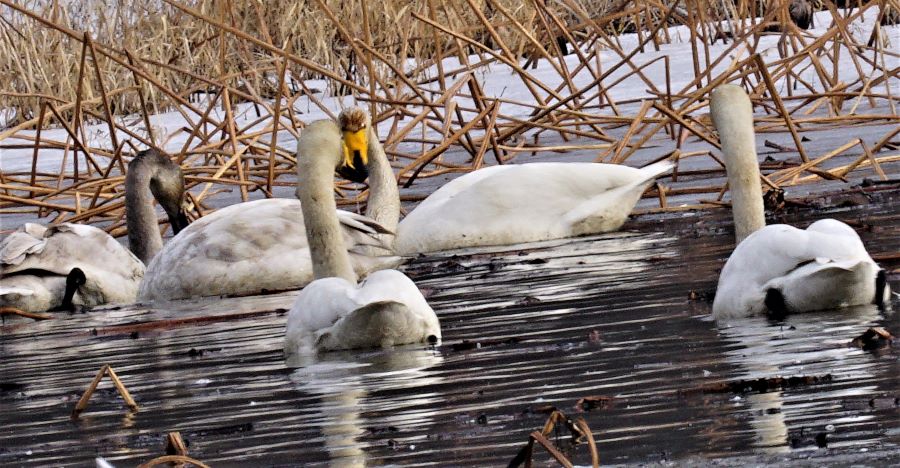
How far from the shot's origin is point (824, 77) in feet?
40.3

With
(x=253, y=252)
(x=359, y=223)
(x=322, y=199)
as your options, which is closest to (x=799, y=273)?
(x=322, y=199)

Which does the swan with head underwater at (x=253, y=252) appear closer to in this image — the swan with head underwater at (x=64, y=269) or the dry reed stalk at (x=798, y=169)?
the swan with head underwater at (x=64, y=269)

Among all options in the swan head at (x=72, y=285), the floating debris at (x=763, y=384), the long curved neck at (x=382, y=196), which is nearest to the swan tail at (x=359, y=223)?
the long curved neck at (x=382, y=196)

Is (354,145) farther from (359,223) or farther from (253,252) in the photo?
(253,252)

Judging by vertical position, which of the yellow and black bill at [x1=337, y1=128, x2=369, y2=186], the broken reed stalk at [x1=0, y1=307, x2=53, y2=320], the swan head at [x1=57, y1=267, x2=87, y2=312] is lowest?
the broken reed stalk at [x1=0, y1=307, x2=53, y2=320]

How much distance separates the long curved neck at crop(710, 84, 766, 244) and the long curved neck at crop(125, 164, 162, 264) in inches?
144

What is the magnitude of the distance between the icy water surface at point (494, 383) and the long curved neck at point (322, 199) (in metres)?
0.34

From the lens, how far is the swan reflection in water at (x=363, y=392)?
3678 mm

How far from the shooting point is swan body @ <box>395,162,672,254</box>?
8602 millimetres

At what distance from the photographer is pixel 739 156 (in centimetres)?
629

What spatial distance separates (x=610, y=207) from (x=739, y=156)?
2.34 m

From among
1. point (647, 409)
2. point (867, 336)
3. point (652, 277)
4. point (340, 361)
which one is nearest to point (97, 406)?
point (340, 361)

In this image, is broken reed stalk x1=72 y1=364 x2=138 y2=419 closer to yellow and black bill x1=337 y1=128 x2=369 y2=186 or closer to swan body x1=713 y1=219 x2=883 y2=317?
swan body x1=713 y1=219 x2=883 y2=317

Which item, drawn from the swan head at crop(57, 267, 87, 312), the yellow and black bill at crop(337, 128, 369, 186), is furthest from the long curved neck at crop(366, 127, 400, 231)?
the swan head at crop(57, 267, 87, 312)
